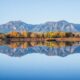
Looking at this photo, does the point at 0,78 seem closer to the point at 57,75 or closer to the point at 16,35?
the point at 57,75

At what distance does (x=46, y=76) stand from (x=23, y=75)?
44.3 inches

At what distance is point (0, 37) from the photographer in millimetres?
82562

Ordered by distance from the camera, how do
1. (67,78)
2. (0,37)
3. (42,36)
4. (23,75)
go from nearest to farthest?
(67,78), (23,75), (0,37), (42,36)

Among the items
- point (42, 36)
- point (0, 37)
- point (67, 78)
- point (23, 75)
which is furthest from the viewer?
point (42, 36)

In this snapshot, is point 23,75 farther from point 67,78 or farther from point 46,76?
point 67,78

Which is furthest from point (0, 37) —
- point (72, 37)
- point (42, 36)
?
point (72, 37)

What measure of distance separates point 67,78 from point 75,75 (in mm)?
1030

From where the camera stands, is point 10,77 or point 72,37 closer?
point 10,77

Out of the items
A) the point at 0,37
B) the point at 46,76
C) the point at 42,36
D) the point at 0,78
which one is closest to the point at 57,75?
the point at 46,76

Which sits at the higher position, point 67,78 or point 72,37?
point 72,37

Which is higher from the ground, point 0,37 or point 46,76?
point 0,37

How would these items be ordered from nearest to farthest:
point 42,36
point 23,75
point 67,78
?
1. point 67,78
2. point 23,75
3. point 42,36

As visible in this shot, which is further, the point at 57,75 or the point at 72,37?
the point at 72,37

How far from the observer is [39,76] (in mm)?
13156
